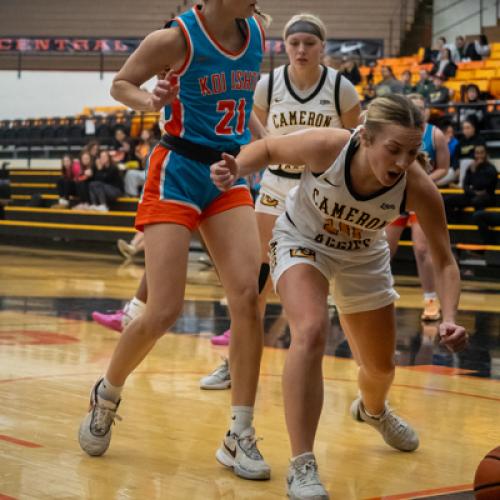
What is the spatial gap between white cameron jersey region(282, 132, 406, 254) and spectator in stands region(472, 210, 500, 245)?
9.33 metres

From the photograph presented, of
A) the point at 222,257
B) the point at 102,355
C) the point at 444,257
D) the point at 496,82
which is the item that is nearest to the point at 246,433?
the point at 222,257

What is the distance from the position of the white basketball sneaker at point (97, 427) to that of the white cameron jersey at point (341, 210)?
105 centimetres

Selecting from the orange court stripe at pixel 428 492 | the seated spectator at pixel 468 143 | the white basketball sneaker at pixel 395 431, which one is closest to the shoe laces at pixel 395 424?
the white basketball sneaker at pixel 395 431

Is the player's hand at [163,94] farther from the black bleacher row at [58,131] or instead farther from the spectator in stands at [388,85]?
the black bleacher row at [58,131]

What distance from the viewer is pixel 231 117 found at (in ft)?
14.4

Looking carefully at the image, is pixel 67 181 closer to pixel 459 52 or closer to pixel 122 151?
pixel 122 151

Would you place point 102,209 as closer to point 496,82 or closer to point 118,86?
point 496,82

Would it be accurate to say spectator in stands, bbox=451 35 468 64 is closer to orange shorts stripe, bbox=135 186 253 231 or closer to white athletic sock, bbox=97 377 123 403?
orange shorts stripe, bbox=135 186 253 231

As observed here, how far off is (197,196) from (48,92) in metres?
24.1

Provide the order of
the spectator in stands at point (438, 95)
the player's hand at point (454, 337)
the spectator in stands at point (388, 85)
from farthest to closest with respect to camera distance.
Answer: the spectator in stands at point (388, 85), the spectator in stands at point (438, 95), the player's hand at point (454, 337)

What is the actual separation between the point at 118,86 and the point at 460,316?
5.71 metres

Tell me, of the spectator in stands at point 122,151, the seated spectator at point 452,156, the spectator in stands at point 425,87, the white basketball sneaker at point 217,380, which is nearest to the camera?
the white basketball sneaker at point 217,380

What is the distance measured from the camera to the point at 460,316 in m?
9.30

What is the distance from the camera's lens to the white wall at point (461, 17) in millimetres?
25875
